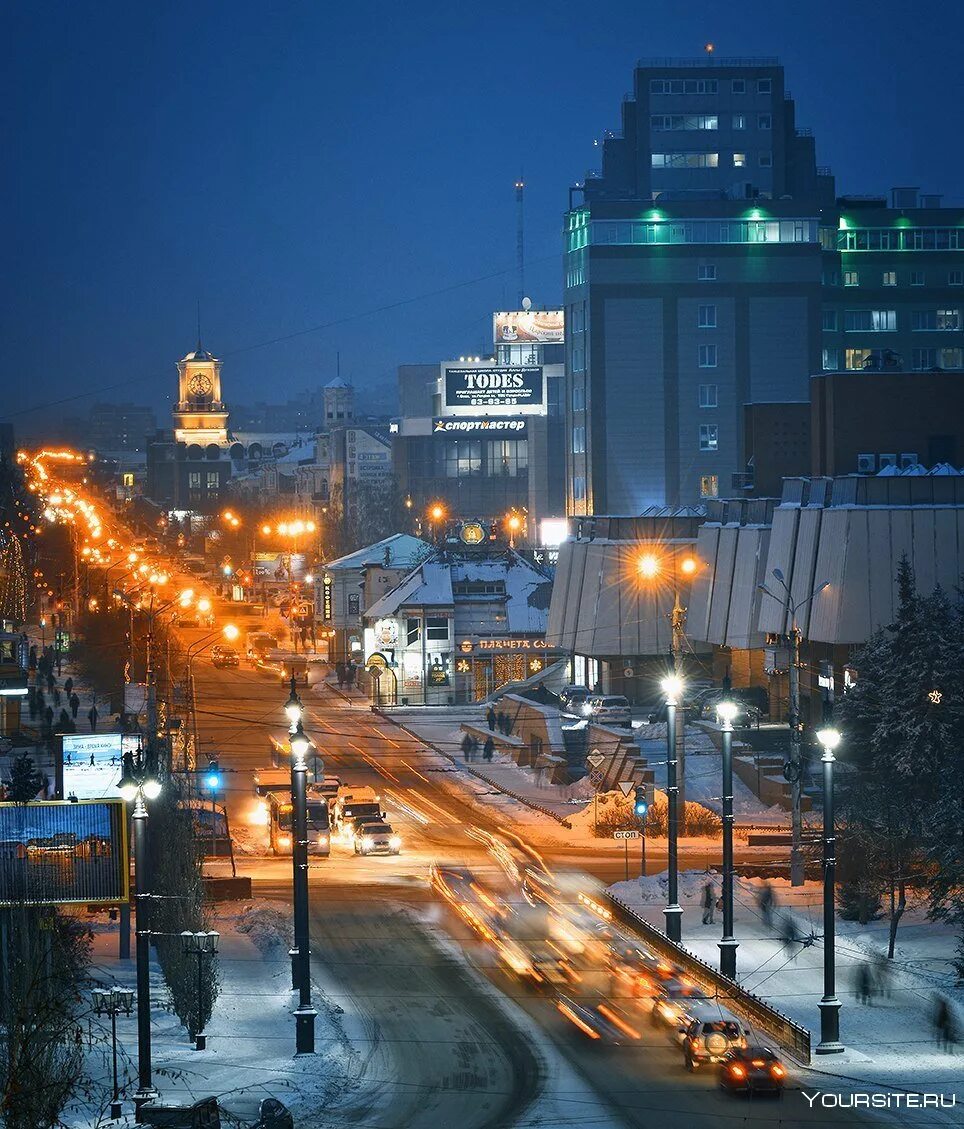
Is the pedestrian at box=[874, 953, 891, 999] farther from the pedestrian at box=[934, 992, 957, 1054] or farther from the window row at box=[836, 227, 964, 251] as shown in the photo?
the window row at box=[836, 227, 964, 251]

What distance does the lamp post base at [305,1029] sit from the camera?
88.7 feet

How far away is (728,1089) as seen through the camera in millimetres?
25000

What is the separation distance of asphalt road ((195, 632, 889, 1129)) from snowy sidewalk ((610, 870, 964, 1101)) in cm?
212

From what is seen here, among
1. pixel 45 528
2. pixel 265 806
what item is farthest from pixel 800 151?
pixel 265 806

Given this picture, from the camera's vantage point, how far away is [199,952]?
A: 2797cm

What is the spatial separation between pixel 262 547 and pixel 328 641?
7035cm

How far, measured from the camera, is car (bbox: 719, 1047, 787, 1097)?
24859 millimetres

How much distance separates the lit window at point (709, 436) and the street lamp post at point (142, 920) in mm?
79822

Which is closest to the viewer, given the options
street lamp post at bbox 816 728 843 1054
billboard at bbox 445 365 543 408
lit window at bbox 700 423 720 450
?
street lamp post at bbox 816 728 843 1054

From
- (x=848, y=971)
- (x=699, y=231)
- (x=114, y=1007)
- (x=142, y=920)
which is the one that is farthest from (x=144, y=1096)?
(x=699, y=231)

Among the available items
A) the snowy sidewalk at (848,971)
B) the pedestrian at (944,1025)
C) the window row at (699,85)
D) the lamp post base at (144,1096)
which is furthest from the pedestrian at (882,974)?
the window row at (699,85)

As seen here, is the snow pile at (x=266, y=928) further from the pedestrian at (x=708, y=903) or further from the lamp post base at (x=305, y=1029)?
the pedestrian at (x=708, y=903)

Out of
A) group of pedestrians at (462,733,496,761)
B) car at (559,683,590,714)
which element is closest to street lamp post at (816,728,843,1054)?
group of pedestrians at (462,733,496,761)

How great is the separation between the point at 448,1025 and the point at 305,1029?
296cm
